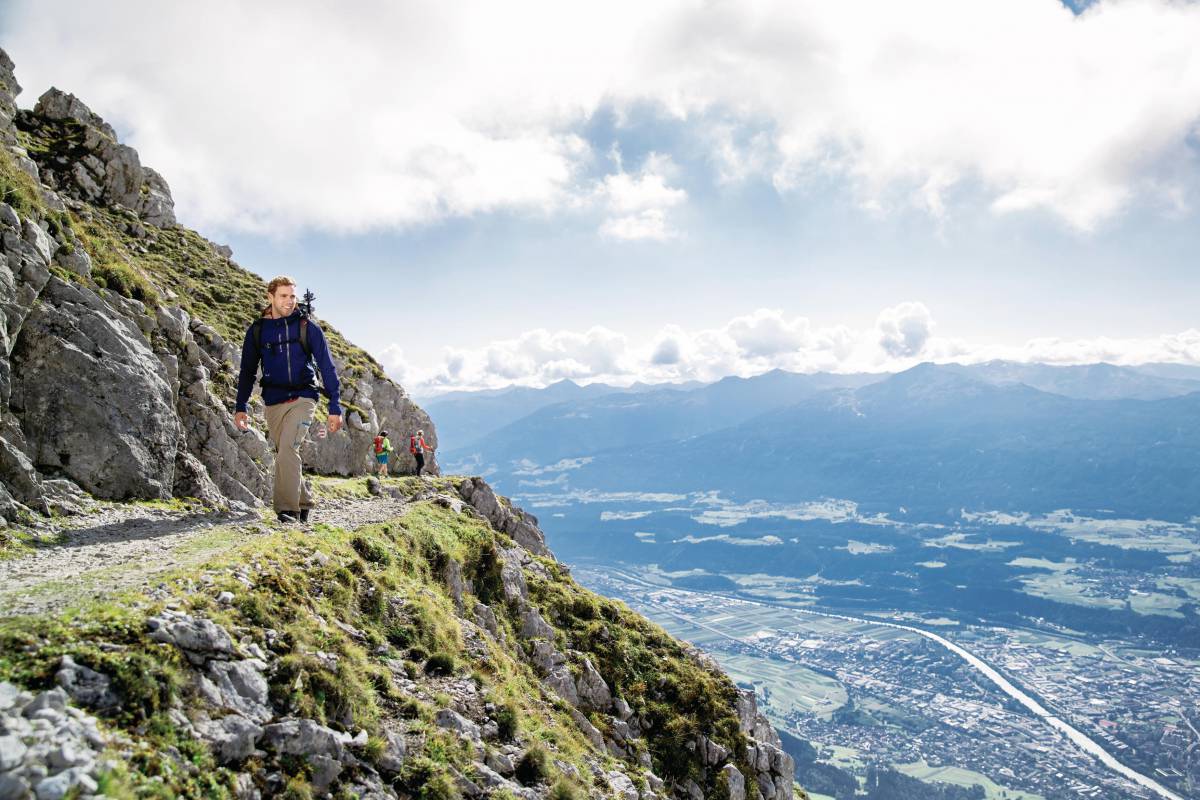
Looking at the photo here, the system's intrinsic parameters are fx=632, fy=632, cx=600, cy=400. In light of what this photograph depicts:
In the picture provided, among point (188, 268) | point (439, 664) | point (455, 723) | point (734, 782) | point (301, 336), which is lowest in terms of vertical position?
point (734, 782)

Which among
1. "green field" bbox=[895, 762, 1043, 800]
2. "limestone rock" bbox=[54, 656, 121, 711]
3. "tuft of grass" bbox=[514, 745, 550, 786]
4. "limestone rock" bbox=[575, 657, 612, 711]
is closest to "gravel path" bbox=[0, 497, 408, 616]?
"limestone rock" bbox=[54, 656, 121, 711]

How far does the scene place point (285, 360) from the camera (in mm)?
14961

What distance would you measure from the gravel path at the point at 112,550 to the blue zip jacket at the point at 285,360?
3.34 m

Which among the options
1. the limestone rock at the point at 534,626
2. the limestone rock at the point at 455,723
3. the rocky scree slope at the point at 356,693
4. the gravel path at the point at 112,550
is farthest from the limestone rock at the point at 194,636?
the limestone rock at the point at 534,626

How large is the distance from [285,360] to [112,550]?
5.20 m

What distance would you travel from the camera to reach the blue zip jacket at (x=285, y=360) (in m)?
14.9

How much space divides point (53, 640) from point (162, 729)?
1.45 metres

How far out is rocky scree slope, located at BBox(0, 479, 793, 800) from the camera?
19.8 ft

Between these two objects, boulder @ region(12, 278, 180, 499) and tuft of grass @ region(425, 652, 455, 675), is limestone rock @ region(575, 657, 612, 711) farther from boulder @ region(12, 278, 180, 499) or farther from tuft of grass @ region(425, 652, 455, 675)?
boulder @ region(12, 278, 180, 499)

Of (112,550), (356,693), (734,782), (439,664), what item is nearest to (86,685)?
(356,693)

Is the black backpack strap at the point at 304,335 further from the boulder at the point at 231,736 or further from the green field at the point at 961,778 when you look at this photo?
the green field at the point at 961,778

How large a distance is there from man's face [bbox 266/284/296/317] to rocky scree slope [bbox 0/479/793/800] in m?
5.23

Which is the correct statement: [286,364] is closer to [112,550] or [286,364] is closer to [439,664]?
[112,550]

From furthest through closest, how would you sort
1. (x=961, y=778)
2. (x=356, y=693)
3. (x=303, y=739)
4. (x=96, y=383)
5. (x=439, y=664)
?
(x=961, y=778) → (x=96, y=383) → (x=439, y=664) → (x=356, y=693) → (x=303, y=739)
